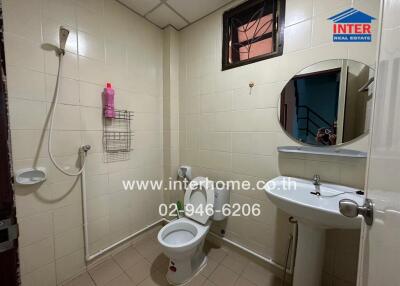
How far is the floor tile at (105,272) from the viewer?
1354 millimetres

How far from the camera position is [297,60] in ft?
4.08

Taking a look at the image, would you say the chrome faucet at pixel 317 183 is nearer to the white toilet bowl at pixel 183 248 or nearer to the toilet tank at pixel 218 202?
the toilet tank at pixel 218 202

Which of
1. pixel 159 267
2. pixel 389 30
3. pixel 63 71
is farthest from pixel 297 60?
pixel 159 267

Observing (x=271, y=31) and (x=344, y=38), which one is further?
(x=271, y=31)

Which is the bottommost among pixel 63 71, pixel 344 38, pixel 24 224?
pixel 24 224

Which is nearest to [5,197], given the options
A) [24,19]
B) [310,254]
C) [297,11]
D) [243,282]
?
[24,19]

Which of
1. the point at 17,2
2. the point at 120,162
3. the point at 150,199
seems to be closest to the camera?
the point at 17,2

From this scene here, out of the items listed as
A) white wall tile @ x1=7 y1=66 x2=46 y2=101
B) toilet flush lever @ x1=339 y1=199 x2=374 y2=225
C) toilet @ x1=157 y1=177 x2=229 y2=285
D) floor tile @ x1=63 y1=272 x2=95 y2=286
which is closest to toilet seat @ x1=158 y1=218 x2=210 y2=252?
toilet @ x1=157 y1=177 x2=229 y2=285

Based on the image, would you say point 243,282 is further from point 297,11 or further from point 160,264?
point 297,11

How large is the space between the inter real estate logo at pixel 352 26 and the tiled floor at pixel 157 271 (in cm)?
180

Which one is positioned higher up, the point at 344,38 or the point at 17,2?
the point at 17,2

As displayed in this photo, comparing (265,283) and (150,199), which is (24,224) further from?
(265,283)

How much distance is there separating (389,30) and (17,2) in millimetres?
1797

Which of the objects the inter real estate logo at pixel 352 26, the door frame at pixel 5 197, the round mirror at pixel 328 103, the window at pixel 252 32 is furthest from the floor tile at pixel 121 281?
the inter real estate logo at pixel 352 26
